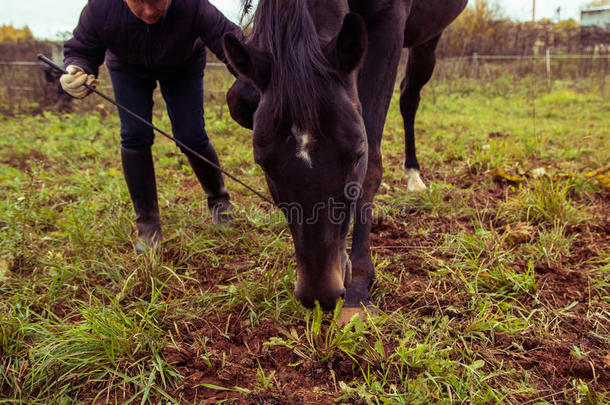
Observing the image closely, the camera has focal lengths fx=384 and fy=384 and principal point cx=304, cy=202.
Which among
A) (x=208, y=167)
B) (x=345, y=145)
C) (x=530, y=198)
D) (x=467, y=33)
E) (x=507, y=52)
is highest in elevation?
(x=467, y=33)

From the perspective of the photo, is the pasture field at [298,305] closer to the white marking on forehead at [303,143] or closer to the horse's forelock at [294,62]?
the white marking on forehead at [303,143]

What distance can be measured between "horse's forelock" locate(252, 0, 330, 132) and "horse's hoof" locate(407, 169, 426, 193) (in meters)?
2.25

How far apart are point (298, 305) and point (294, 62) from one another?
3.65 ft

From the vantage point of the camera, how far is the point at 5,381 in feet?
4.87

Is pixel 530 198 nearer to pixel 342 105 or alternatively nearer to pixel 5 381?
pixel 342 105

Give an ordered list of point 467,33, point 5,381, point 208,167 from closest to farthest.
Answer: point 5,381, point 208,167, point 467,33

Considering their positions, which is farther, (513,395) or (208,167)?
(208,167)

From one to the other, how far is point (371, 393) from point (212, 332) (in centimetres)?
79

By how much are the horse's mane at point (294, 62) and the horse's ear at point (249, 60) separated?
4 cm

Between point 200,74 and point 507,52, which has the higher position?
point 507,52

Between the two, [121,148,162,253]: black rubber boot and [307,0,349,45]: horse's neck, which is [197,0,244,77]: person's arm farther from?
[121,148,162,253]: black rubber boot

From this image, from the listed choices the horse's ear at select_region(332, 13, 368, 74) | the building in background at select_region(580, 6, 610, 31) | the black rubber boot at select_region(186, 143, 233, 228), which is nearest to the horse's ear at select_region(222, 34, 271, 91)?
the horse's ear at select_region(332, 13, 368, 74)

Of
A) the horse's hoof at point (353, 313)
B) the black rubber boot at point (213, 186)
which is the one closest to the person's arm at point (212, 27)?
the black rubber boot at point (213, 186)

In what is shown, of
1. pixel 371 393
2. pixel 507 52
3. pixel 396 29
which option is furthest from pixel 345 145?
pixel 507 52
